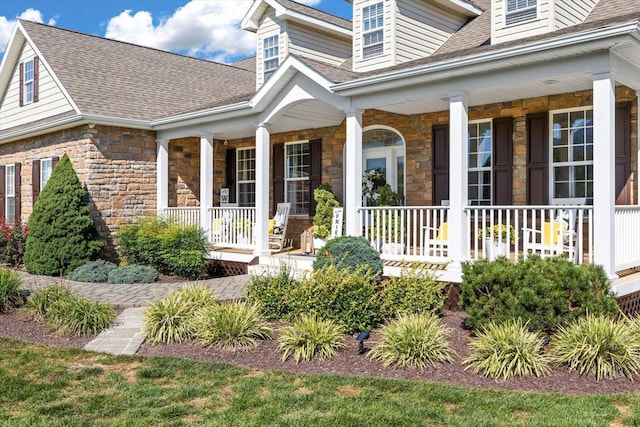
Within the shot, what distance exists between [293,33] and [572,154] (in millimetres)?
6753

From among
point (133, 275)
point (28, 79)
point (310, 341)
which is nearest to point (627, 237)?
point (310, 341)

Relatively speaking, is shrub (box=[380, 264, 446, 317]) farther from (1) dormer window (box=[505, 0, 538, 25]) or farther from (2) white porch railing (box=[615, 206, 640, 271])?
(1) dormer window (box=[505, 0, 538, 25])

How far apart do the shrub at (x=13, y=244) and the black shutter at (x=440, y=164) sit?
9690 mm

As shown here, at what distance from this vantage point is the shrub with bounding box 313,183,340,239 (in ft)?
38.4

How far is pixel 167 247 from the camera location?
1162cm

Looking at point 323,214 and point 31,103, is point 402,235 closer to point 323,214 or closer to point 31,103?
point 323,214

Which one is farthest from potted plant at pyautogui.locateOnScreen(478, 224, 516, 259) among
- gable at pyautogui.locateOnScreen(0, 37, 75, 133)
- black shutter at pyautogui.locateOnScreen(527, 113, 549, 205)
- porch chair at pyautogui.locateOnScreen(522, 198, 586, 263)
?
gable at pyautogui.locateOnScreen(0, 37, 75, 133)

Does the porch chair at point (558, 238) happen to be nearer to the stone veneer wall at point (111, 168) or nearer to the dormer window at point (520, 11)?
the dormer window at point (520, 11)

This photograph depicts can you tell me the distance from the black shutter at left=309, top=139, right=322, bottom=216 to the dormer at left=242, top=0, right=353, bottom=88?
188 cm

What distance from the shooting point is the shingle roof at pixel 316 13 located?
42.4ft

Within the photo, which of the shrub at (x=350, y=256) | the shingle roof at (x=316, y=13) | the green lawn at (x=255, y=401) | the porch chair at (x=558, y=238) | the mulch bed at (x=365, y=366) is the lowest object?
the green lawn at (x=255, y=401)

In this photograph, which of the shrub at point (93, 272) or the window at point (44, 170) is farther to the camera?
the window at point (44, 170)

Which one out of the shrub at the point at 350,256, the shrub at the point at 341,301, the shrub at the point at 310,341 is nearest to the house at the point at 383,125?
the shrub at the point at 350,256

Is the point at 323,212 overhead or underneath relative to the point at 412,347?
overhead
